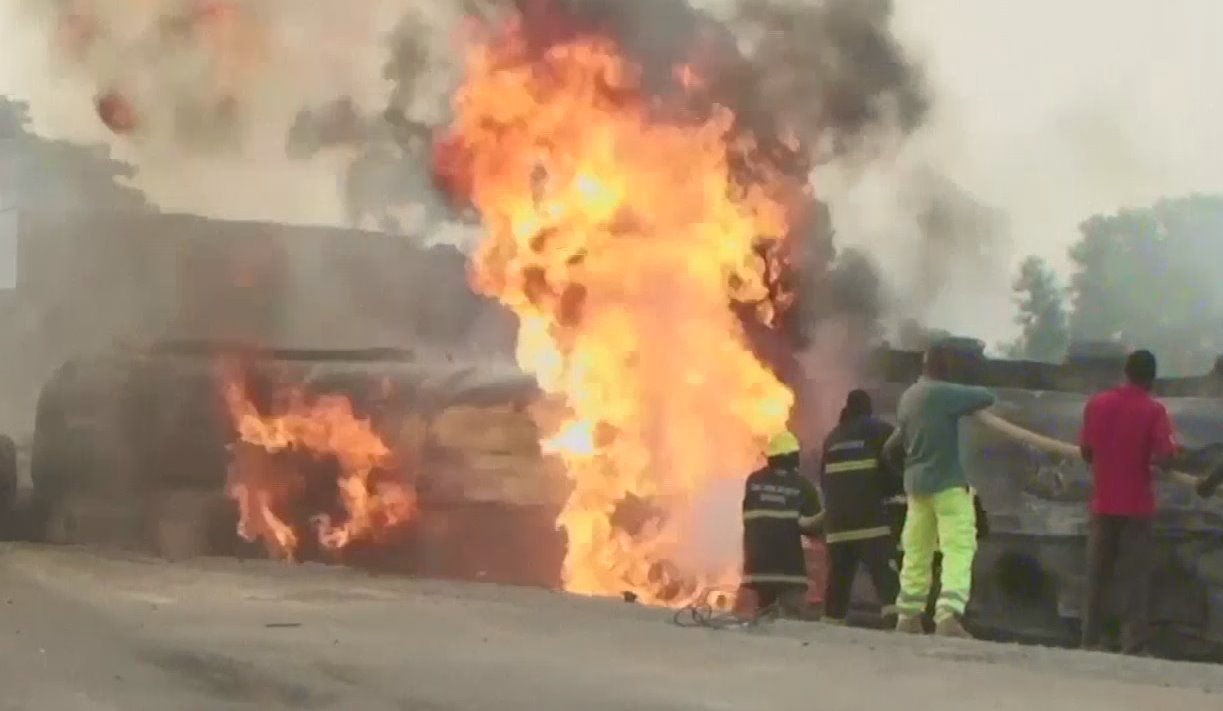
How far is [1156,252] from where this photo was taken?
23.5m

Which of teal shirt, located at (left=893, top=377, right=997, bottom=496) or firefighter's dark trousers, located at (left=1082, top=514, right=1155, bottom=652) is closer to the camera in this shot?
firefighter's dark trousers, located at (left=1082, top=514, right=1155, bottom=652)

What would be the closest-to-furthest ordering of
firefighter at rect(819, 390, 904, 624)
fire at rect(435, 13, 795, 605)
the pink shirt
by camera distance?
the pink shirt < firefighter at rect(819, 390, 904, 624) < fire at rect(435, 13, 795, 605)

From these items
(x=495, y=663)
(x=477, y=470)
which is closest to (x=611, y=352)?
(x=477, y=470)

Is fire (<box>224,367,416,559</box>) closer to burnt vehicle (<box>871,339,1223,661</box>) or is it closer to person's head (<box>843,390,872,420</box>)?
burnt vehicle (<box>871,339,1223,661</box>)

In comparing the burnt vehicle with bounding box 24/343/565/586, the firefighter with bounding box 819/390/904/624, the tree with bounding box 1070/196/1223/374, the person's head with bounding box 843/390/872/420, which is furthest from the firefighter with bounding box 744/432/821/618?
the tree with bounding box 1070/196/1223/374

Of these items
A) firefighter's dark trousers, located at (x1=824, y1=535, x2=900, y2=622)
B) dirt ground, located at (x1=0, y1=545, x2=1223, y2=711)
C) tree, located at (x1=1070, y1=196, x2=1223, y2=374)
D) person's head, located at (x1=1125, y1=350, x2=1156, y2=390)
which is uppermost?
tree, located at (x1=1070, y1=196, x2=1223, y2=374)

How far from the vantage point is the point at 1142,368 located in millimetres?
8836

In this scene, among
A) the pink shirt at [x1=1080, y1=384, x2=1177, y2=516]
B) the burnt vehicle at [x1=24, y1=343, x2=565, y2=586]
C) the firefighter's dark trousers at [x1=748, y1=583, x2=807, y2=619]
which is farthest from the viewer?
the burnt vehicle at [x1=24, y1=343, x2=565, y2=586]

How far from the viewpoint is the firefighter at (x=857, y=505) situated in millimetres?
10117

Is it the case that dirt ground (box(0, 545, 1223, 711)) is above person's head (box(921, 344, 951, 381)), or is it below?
below

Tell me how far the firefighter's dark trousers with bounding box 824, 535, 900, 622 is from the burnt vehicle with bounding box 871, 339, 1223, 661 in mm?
1542

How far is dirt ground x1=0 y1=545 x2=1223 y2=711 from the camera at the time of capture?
6.63 metres

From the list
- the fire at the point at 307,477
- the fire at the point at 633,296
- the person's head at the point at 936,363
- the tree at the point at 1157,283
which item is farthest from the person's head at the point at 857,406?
the tree at the point at 1157,283

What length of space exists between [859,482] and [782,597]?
1.02 m
